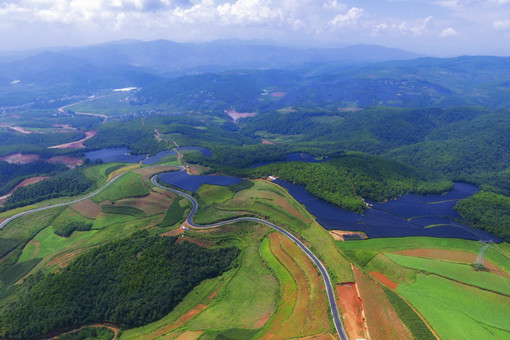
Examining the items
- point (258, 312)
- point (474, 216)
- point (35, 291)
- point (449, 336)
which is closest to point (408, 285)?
point (449, 336)

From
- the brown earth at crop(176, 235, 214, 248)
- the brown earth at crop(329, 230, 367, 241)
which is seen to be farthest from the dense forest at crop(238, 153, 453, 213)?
the brown earth at crop(176, 235, 214, 248)

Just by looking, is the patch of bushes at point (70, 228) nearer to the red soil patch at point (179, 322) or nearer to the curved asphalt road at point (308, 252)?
the curved asphalt road at point (308, 252)

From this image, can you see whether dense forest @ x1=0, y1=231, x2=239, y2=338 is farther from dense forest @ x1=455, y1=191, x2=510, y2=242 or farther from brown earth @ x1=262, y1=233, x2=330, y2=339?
dense forest @ x1=455, y1=191, x2=510, y2=242

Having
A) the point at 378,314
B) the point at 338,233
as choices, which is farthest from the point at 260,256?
the point at 378,314

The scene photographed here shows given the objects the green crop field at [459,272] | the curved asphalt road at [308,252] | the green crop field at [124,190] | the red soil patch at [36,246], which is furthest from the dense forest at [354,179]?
the red soil patch at [36,246]

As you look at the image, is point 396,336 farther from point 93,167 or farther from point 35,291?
point 93,167

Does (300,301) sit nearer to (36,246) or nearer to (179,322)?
(179,322)
